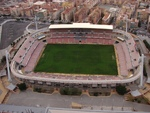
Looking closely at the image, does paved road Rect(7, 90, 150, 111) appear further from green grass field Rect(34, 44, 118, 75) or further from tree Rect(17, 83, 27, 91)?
green grass field Rect(34, 44, 118, 75)

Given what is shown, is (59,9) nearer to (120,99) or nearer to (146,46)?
(146,46)

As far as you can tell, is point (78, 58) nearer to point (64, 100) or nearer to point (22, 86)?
point (64, 100)

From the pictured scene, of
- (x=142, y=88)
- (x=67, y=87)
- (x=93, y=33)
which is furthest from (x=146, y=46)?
(x=67, y=87)

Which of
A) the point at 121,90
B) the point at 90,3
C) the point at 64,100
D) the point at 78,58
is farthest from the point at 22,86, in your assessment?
the point at 90,3

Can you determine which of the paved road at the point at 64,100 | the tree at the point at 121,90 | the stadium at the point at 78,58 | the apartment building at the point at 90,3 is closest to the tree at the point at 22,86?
the paved road at the point at 64,100

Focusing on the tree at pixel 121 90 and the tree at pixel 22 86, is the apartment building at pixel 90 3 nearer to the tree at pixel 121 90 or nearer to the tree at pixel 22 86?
the tree at pixel 121 90

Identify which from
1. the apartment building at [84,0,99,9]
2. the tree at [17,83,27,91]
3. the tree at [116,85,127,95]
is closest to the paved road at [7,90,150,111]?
the tree at [116,85,127,95]

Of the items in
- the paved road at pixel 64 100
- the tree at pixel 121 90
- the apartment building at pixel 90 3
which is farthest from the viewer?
the apartment building at pixel 90 3
